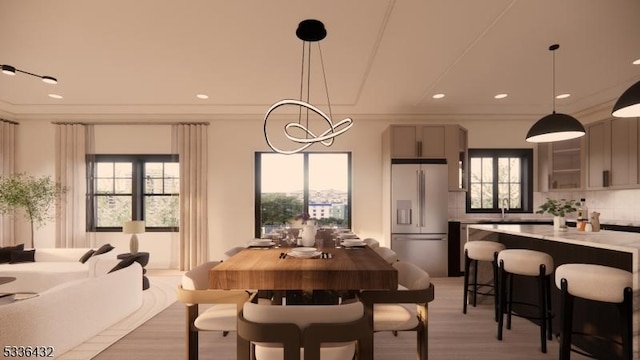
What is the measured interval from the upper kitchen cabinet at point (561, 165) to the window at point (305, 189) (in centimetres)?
354

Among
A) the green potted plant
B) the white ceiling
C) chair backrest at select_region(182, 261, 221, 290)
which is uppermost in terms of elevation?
the white ceiling

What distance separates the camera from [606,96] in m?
4.63

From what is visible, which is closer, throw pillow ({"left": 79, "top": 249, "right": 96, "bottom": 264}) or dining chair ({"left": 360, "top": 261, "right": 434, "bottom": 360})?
dining chair ({"left": 360, "top": 261, "right": 434, "bottom": 360})

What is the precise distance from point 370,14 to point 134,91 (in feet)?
12.4

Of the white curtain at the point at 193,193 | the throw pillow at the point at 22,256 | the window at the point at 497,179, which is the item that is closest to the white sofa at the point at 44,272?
the throw pillow at the point at 22,256

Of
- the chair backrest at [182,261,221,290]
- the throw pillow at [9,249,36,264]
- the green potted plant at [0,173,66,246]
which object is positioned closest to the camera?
the chair backrest at [182,261,221,290]

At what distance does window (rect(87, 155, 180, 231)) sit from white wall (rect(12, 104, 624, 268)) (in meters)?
0.19

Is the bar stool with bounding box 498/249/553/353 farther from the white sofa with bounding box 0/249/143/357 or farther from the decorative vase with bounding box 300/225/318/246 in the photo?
the white sofa with bounding box 0/249/143/357

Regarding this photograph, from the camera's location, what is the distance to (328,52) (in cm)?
327

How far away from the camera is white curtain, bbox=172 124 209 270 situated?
5.41 meters

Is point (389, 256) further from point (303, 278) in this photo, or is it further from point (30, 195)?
point (30, 195)

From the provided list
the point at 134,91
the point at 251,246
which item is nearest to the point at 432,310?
the point at 251,246

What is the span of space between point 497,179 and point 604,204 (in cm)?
162

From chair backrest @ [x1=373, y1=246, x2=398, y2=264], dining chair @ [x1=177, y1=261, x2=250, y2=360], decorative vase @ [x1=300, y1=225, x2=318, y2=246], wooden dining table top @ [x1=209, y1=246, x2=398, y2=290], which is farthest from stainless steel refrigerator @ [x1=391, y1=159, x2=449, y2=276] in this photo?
dining chair @ [x1=177, y1=261, x2=250, y2=360]
